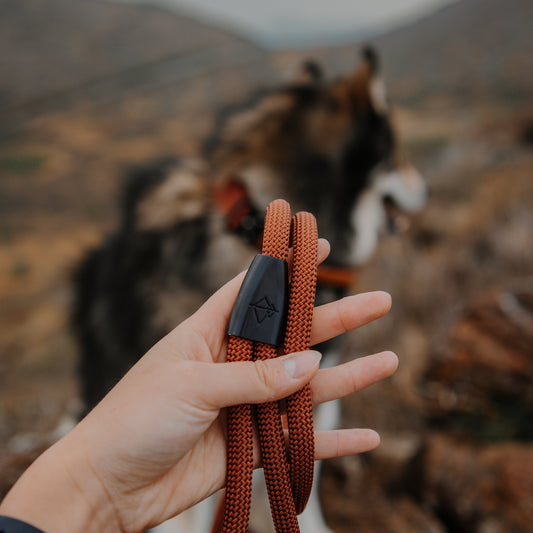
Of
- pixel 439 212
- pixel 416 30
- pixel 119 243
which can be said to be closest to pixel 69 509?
pixel 119 243

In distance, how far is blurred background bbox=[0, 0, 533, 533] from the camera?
139cm

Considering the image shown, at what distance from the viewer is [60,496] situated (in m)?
0.54

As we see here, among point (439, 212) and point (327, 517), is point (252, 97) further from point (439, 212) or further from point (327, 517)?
point (327, 517)

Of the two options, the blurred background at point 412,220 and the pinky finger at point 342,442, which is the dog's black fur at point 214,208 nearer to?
the blurred background at point 412,220

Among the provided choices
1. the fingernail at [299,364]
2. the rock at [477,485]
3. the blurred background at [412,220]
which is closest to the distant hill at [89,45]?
the blurred background at [412,220]

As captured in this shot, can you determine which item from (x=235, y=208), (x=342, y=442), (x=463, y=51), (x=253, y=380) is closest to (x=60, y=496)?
(x=253, y=380)

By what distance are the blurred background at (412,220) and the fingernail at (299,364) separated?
3.40 ft

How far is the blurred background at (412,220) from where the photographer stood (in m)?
1.39

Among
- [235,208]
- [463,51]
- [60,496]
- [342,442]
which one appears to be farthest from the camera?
[463,51]

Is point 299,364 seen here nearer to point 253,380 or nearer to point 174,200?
point 253,380

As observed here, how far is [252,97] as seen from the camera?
1427mm

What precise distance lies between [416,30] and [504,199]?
2.93 ft

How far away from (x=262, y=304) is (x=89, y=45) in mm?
1674

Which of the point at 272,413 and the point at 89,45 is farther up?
the point at 89,45
